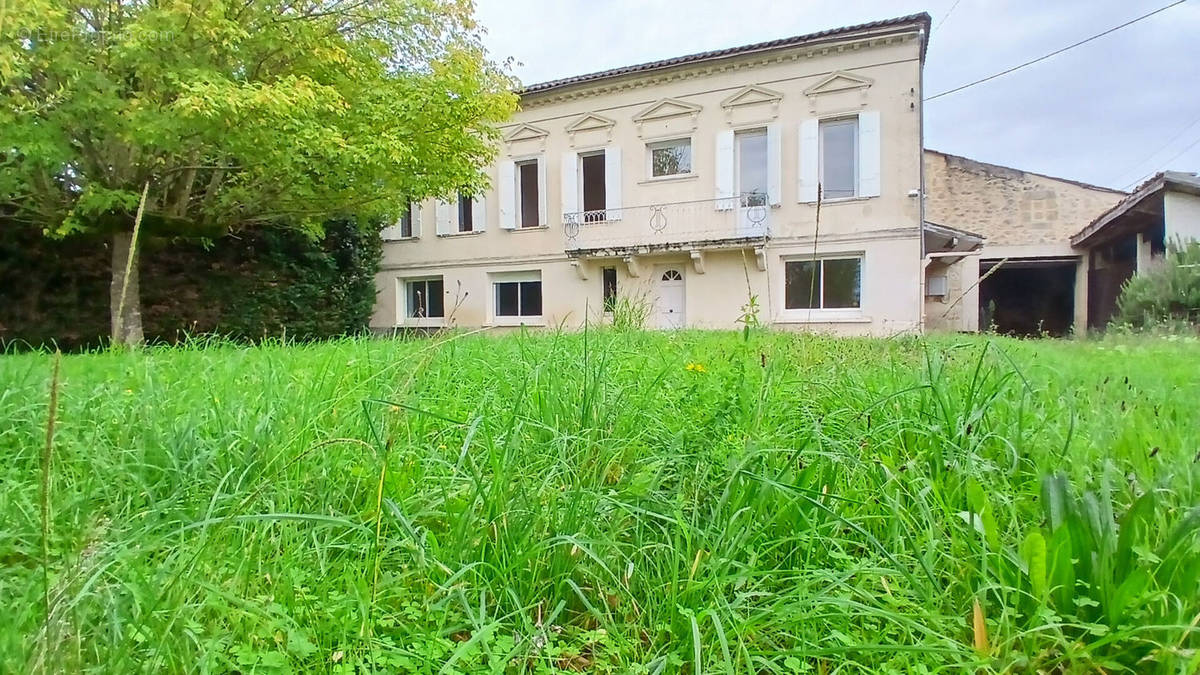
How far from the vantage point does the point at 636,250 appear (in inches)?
490

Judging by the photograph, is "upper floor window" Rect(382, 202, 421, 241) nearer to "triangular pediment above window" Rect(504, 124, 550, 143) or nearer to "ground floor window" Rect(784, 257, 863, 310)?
"triangular pediment above window" Rect(504, 124, 550, 143)

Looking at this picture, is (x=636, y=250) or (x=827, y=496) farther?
(x=636, y=250)

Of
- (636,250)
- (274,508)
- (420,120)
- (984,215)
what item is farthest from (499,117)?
(984,215)

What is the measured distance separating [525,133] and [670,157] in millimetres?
3752

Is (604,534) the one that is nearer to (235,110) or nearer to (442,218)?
(235,110)

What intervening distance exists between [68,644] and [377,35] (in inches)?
343

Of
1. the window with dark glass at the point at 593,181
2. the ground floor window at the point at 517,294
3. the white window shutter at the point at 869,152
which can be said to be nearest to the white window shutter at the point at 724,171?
the white window shutter at the point at 869,152

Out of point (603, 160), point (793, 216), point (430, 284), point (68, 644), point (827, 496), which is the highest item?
point (603, 160)

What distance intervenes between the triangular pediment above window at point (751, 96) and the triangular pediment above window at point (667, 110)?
2.39 ft

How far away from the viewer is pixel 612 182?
42.4ft

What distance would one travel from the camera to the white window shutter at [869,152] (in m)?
10.7

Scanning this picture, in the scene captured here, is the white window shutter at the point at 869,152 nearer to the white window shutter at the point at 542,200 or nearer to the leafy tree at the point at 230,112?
the leafy tree at the point at 230,112

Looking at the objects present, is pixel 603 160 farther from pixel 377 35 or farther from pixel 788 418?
pixel 788 418

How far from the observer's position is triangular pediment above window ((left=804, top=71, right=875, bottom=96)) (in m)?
10.9
